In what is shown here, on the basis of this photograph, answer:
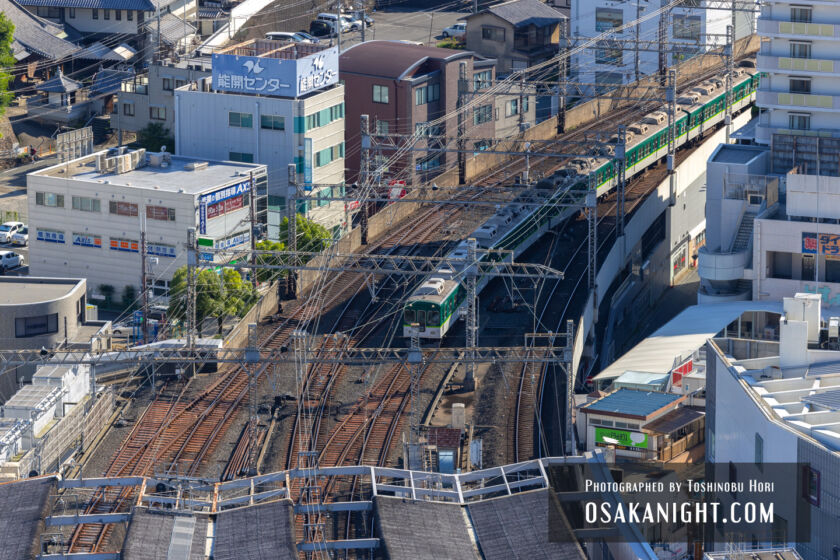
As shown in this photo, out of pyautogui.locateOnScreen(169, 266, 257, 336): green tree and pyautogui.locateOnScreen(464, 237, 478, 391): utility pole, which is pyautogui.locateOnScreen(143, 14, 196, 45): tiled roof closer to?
pyautogui.locateOnScreen(169, 266, 257, 336): green tree

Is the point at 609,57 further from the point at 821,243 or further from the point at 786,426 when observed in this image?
the point at 786,426

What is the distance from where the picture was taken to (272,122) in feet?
181

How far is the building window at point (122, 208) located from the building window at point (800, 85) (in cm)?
2023

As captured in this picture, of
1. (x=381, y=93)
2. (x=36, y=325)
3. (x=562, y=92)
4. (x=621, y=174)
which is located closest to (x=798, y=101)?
(x=621, y=174)

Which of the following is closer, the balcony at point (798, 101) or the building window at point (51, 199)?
the balcony at point (798, 101)

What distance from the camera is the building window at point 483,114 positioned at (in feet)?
203

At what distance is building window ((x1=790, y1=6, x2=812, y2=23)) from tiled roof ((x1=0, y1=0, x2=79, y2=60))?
3326 centimetres

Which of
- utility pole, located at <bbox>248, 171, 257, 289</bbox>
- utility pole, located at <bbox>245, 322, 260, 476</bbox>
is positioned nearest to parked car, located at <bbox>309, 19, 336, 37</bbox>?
Answer: utility pole, located at <bbox>248, 171, 257, 289</bbox>

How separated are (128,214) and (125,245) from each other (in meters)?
0.96

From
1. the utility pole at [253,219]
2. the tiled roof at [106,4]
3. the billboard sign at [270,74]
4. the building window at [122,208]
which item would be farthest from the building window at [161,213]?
the tiled roof at [106,4]

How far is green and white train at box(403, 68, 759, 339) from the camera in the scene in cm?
4350

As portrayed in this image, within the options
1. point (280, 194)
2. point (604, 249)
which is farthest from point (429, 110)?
point (604, 249)

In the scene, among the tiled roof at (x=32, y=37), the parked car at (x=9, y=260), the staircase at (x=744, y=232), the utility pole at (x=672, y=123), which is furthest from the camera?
the tiled roof at (x=32, y=37)

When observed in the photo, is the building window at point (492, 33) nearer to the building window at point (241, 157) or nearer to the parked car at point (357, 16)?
the parked car at point (357, 16)
